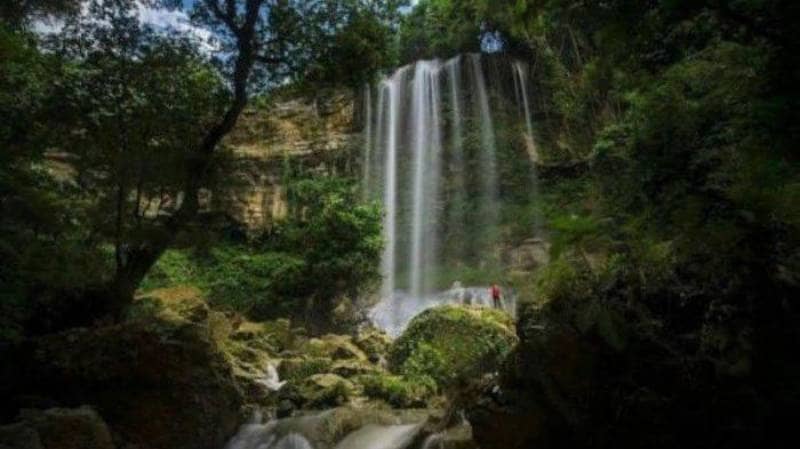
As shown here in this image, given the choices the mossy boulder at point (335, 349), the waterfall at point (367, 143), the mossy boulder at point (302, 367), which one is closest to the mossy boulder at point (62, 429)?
the mossy boulder at point (302, 367)

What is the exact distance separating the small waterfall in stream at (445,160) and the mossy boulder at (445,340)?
11175mm

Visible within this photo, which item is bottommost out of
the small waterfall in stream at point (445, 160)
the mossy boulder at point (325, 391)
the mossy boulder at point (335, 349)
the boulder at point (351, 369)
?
the mossy boulder at point (325, 391)

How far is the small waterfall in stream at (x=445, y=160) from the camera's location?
83.1 ft

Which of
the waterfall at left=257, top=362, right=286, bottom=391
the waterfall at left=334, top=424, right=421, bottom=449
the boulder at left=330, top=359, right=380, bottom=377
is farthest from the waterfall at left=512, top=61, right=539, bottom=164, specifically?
the waterfall at left=334, top=424, right=421, bottom=449

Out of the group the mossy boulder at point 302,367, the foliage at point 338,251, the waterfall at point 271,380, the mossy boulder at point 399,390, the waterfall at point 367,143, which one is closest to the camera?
the mossy boulder at point 399,390

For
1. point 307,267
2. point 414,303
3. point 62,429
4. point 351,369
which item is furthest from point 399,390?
point 414,303

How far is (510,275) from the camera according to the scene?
75.3 feet

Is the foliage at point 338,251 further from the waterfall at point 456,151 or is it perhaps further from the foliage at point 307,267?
the waterfall at point 456,151

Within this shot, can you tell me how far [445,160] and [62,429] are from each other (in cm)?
2161

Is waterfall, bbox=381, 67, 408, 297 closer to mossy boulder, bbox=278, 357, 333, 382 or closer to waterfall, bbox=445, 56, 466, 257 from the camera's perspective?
waterfall, bbox=445, 56, 466, 257

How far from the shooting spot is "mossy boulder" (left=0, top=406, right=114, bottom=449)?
613 centimetres

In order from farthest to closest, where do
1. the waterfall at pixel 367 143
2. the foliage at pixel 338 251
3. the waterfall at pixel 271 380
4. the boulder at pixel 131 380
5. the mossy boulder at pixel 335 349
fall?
the waterfall at pixel 367 143 → the foliage at pixel 338 251 → the mossy boulder at pixel 335 349 → the waterfall at pixel 271 380 → the boulder at pixel 131 380

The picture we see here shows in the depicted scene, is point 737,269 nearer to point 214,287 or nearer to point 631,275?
point 631,275

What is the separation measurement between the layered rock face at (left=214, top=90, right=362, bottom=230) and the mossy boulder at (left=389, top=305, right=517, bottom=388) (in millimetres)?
14506
